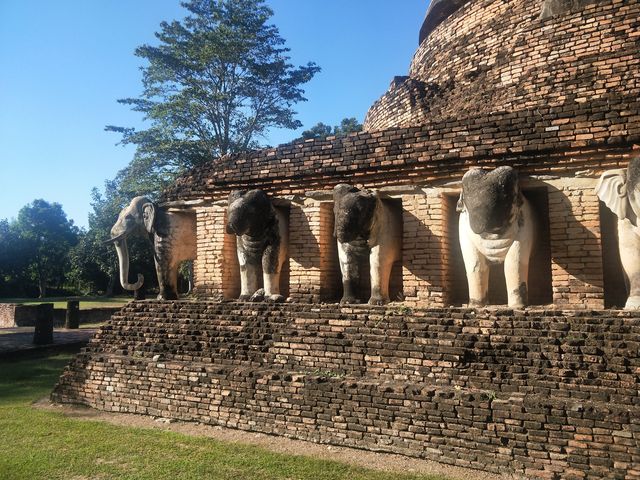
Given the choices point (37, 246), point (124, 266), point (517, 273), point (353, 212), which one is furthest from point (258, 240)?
point (37, 246)

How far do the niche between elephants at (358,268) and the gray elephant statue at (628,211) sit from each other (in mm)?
2406

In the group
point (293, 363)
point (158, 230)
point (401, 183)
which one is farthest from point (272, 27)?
point (293, 363)

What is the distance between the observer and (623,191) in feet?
17.0

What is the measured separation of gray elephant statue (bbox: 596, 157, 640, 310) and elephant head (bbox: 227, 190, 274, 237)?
3995 mm

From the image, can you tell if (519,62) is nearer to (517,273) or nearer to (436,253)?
(436,253)

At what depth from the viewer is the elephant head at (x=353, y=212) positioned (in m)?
6.11

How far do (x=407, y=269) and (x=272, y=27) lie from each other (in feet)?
60.9

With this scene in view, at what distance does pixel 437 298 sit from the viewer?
6211mm

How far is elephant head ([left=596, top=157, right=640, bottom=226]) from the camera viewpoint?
4.93m

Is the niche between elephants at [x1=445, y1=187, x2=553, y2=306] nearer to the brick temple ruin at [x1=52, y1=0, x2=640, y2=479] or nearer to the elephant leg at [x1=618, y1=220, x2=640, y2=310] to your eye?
the brick temple ruin at [x1=52, y1=0, x2=640, y2=479]

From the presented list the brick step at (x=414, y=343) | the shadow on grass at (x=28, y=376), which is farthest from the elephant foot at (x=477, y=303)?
the shadow on grass at (x=28, y=376)

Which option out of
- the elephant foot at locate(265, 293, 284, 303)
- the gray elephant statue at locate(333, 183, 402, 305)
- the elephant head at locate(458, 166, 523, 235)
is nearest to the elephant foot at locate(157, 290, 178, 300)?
the elephant foot at locate(265, 293, 284, 303)

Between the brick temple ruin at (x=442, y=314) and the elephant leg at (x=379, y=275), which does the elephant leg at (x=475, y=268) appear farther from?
the elephant leg at (x=379, y=275)

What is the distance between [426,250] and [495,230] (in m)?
0.99
